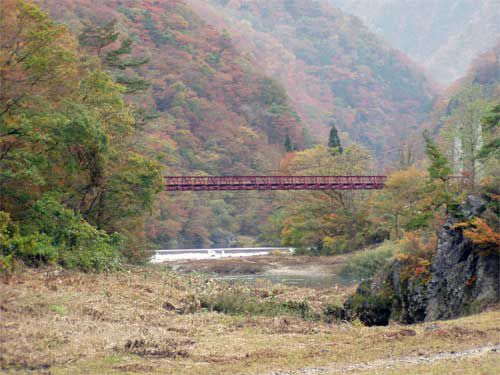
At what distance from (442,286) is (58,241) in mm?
11435

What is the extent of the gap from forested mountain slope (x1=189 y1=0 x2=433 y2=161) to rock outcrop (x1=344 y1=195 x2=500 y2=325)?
114525 millimetres

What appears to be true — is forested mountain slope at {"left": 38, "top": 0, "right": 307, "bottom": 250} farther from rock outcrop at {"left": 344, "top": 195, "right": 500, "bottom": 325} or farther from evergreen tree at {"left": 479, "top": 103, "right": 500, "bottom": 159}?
rock outcrop at {"left": 344, "top": 195, "right": 500, "bottom": 325}

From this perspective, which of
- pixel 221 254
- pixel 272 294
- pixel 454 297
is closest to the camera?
pixel 454 297

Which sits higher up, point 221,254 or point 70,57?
point 70,57

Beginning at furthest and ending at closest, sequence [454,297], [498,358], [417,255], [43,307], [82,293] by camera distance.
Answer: [417,255]
[454,297]
[82,293]
[43,307]
[498,358]

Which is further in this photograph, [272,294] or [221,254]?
[221,254]

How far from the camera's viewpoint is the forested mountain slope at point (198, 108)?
72375mm

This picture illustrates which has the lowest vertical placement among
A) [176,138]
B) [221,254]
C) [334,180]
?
[221,254]

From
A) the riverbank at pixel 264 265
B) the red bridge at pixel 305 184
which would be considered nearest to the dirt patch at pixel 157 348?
the riverbank at pixel 264 265

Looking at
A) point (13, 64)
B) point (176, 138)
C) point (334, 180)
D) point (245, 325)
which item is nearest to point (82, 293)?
point (245, 325)

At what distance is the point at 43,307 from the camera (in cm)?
1330

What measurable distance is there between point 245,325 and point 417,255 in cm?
901

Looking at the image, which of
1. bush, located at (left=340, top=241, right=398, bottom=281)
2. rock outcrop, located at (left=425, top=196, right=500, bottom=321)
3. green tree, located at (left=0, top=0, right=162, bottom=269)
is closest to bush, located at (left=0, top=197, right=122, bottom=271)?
green tree, located at (left=0, top=0, right=162, bottom=269)

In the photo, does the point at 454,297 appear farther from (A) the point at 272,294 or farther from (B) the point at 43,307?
(B) the point at 43,307
